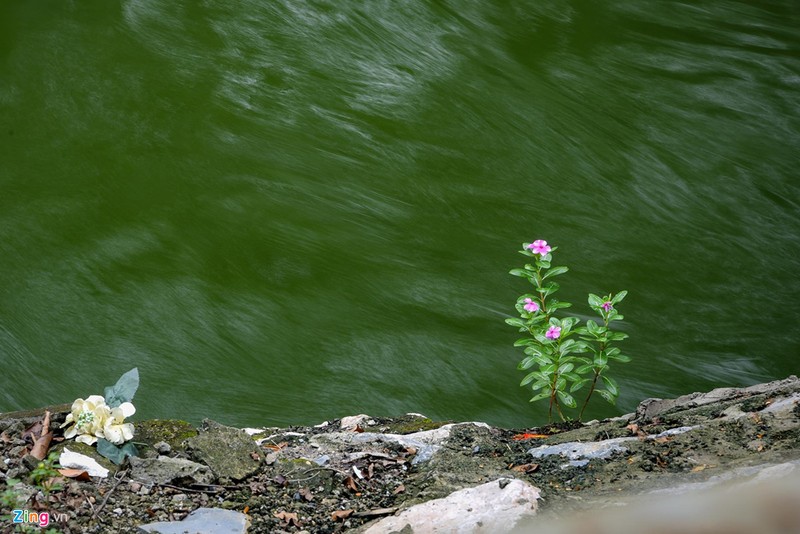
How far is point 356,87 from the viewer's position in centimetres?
624

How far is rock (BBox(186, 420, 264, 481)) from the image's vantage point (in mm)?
2035

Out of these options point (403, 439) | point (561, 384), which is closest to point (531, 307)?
point (561, 384)

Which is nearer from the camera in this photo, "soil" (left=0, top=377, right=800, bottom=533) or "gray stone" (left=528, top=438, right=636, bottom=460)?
"soil" (left=0, top=377, right=800, bottom=533)

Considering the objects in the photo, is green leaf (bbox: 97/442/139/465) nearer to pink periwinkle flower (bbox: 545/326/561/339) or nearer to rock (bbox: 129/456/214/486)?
rock (bbox: 129/456/214/486)

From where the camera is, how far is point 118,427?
6.63 feet

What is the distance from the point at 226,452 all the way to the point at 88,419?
1.09 feet

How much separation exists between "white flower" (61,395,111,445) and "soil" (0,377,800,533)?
3.7 inches

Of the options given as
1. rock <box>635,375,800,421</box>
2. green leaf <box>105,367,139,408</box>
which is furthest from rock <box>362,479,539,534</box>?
rock <box>635,375,800,421</box>

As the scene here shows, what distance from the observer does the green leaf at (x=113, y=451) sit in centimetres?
200

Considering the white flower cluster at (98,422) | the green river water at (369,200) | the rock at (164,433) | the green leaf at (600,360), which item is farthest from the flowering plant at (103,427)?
the green river water at (369,200)

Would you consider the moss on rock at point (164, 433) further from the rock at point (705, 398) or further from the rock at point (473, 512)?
the rock at point (705, 398)

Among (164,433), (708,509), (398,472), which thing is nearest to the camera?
(708,509)

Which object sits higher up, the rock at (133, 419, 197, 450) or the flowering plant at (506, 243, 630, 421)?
the flowering plant at (506, 243, 630, 421)

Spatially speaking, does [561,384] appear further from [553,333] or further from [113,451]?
[113,451]
